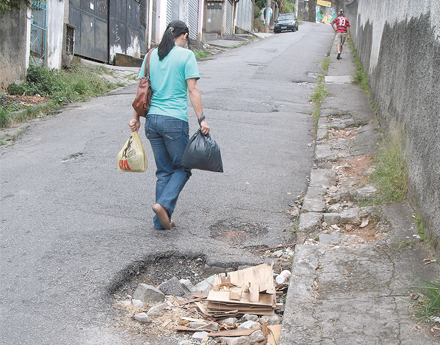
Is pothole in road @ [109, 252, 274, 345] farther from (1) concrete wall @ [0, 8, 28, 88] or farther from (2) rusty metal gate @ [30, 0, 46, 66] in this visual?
(2) rusty metal gate @ [30, 0, 46, 66]

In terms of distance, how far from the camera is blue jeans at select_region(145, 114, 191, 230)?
4316 mm

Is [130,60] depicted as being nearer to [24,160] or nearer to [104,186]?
[24,160]

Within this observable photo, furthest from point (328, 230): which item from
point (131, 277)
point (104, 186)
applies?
point (104, 186)

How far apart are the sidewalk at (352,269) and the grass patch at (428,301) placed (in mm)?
64

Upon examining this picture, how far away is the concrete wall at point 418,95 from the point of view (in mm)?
3861

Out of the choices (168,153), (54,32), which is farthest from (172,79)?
(54,32)

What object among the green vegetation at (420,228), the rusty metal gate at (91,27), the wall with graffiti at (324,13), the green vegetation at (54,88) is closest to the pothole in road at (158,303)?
the green vegetation at (420,228)

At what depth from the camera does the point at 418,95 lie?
4.72 meters

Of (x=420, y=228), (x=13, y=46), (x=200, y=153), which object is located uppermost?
(x=13, y=46)

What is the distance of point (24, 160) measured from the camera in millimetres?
6551

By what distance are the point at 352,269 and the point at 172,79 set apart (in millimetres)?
2121

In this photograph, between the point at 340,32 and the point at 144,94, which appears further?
the point at 340,32

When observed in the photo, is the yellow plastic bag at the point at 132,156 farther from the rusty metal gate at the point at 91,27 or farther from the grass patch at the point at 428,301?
the rusty metal gate at the point at 91,27

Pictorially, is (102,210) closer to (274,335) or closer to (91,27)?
(274,335)
